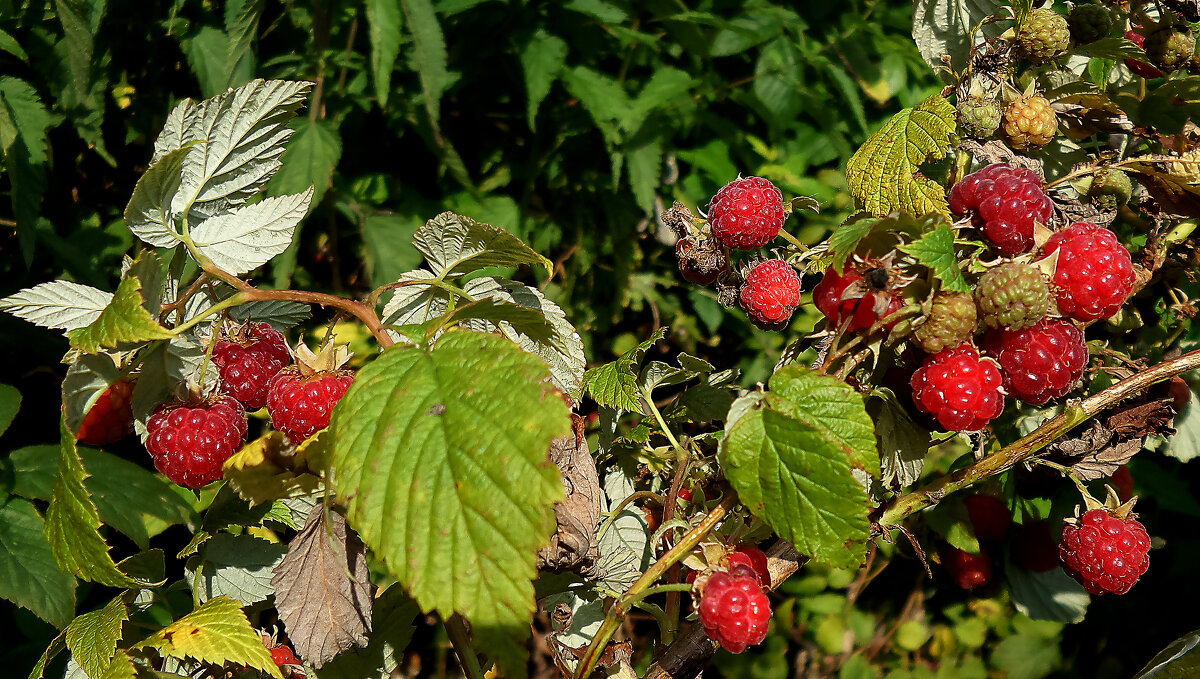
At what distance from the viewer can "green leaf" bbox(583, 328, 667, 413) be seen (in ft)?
2.36

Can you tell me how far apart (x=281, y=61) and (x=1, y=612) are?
972mm

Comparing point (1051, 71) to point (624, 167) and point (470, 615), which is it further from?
point (624, 167)

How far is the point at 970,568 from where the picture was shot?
98 centimetres

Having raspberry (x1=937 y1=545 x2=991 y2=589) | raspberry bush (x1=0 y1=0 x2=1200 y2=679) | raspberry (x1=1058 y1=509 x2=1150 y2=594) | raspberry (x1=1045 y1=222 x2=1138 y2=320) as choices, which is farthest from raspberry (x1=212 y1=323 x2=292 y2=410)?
raspberry (x1=937 y1=545 x2=991 y2=589)

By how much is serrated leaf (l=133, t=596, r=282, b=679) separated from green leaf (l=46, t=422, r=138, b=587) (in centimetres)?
10

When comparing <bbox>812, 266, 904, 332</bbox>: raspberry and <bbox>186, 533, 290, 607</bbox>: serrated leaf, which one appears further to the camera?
<bbox>186, 533, 290, 607</bbox>: serrated leaf

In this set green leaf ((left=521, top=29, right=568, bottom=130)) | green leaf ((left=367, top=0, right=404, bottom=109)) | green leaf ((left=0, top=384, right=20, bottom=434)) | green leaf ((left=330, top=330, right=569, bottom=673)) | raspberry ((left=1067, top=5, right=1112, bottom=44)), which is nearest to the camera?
green leaf ((left=330, top=330, right=569, bottom=673))

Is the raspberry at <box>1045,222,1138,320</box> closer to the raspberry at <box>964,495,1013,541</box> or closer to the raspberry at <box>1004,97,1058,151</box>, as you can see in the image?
the raspberry at <box>1004,97,1058,151</box>

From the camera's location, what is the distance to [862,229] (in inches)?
20.9

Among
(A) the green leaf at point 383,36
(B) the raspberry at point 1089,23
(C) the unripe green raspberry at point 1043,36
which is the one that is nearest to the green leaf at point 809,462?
(C) the unripe green raspberry at point 1043,36

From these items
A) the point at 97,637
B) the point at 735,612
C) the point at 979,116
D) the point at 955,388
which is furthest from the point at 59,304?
the point at 979,116

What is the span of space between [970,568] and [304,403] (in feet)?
2.71

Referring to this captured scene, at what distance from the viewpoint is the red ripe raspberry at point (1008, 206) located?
21.0 inches

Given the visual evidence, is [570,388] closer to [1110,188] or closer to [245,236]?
[245,236]
